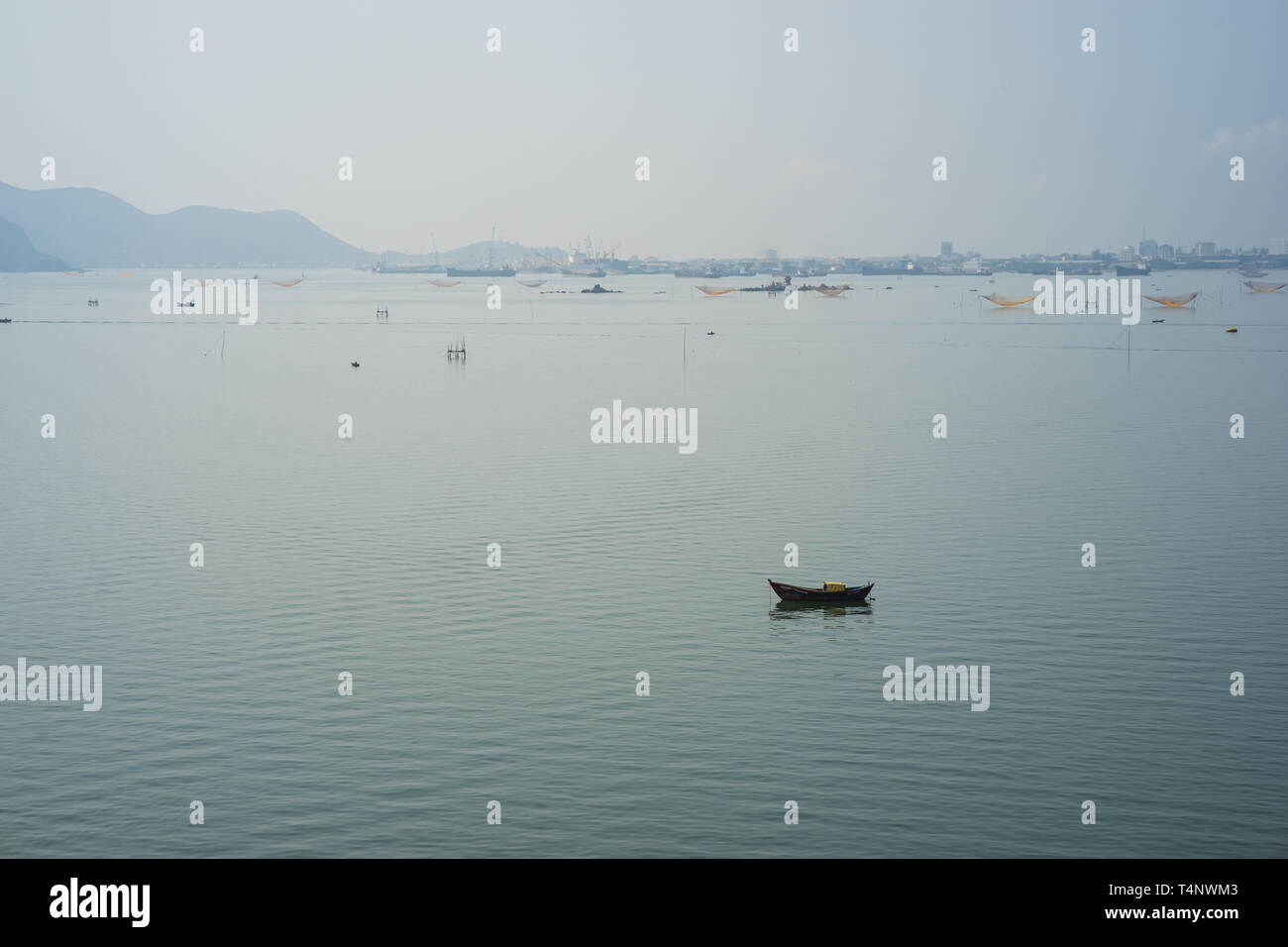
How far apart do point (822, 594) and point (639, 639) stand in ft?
27.3

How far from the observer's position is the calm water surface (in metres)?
32.2

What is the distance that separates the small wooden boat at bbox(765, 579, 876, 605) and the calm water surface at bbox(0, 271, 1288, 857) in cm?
68

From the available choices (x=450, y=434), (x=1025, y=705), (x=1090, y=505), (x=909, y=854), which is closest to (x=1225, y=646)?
(x=1025, y=705)

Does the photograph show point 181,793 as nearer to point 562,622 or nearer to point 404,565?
point 562,622

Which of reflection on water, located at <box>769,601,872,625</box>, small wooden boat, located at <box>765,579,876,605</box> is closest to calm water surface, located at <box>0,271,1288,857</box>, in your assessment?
reflection on water, located at <box>769,601,872,625</box>

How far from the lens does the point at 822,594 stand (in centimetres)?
5019

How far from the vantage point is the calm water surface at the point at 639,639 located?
1267 inches

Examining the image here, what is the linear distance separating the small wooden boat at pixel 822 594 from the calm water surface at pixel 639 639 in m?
0.68

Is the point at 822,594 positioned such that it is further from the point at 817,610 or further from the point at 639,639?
the point at 639,639

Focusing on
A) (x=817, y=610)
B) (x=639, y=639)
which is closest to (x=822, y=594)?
(x=817, y=610)

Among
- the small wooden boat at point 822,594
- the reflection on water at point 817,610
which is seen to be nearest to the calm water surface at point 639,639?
the reflection on water at point 817,610

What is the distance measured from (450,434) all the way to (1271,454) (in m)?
58.5

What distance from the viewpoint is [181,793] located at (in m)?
33.2

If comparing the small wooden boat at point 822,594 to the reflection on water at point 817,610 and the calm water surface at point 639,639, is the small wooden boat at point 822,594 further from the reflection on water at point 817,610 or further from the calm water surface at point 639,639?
the calm water surface at point 639,639
